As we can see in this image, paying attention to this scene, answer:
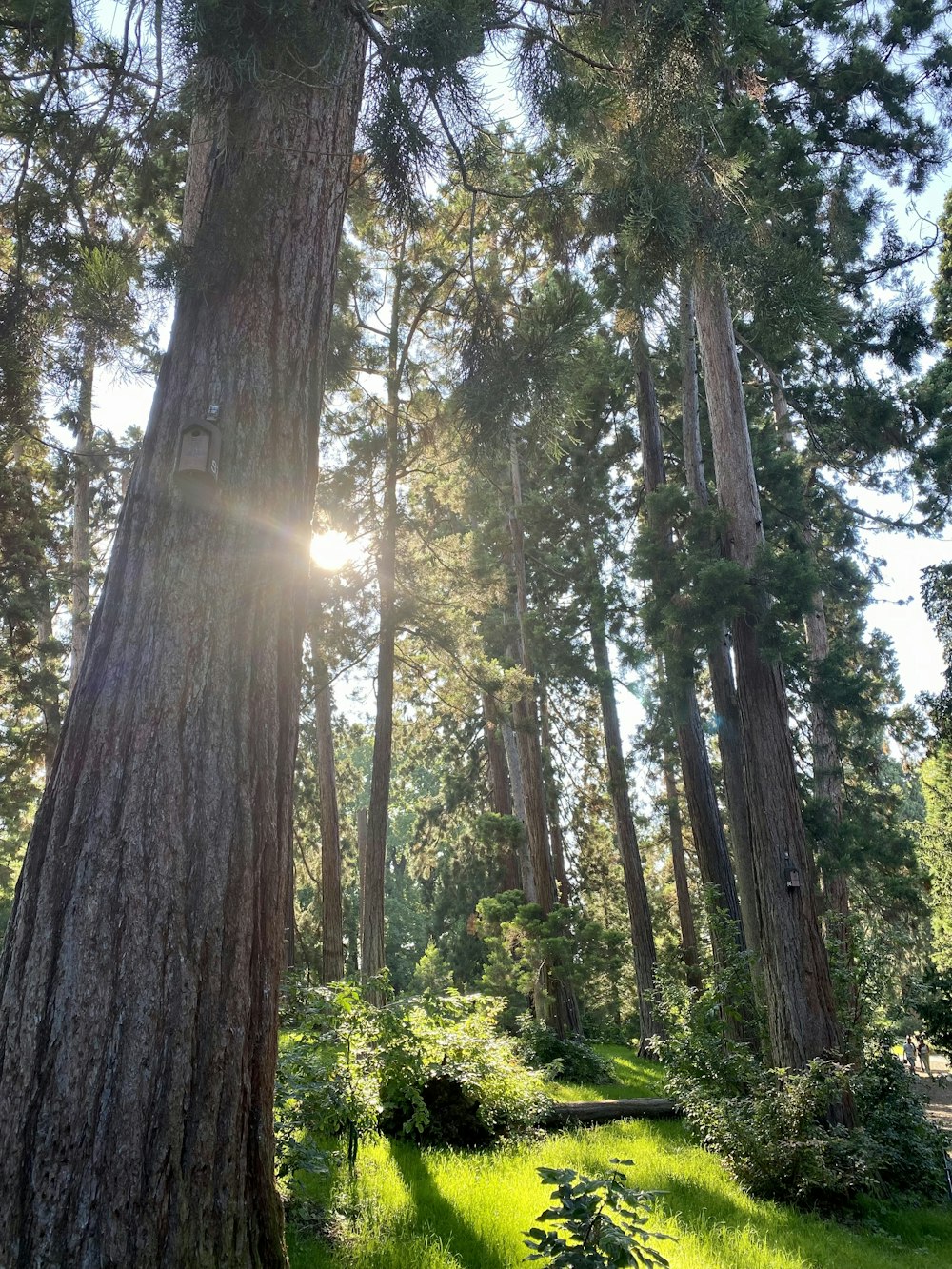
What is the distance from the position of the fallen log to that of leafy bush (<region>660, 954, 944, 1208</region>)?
0.71 m

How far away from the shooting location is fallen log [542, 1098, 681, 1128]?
744 cm

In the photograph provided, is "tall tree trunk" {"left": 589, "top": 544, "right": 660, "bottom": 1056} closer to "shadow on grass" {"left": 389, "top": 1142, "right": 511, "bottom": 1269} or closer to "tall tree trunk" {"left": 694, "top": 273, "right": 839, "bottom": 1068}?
"tall tree trunk" {"left": 694, "top": 273, "right": 839, "bottom": 1068}

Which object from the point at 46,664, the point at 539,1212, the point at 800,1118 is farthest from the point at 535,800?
the point at 539,1212

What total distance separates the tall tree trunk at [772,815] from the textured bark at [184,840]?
472 cm

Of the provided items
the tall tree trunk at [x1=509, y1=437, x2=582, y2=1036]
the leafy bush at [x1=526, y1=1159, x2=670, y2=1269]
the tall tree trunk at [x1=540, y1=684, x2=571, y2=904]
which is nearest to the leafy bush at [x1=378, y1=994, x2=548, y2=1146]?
the leafy bush at [x1=526, y1=1159, x2=670, y2=1269]

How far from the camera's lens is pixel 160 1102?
2062mm

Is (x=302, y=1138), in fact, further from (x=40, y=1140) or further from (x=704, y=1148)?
(x=704, y=1148)

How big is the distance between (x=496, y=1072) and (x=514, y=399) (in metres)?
5.10

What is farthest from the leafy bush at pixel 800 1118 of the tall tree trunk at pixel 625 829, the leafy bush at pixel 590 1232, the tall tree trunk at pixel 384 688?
the tall tree trunk at pixel 625 829

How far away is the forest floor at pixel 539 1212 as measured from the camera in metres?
3.60

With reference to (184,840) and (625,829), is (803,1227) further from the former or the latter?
(625,829)

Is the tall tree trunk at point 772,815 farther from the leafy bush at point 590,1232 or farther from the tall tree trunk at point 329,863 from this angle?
the tall tree trunk at point 329,863

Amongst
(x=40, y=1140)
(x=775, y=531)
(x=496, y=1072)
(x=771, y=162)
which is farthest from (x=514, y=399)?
(x=775, y=531)

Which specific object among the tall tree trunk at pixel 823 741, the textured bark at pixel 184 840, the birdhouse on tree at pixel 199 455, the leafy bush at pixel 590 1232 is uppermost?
the tall tree trunk at pixel 823 741
